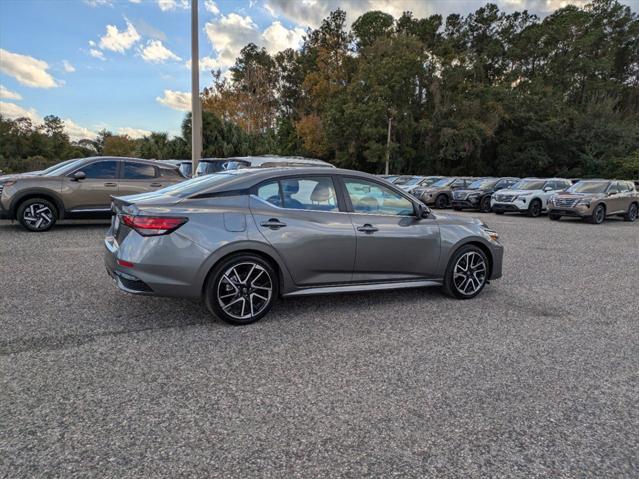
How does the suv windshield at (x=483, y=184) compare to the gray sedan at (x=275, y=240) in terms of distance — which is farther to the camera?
the suv windshield at (x=483, y=184)

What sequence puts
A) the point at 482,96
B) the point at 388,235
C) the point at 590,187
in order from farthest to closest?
the point at 482,96 < the point at 590,187 < the point at 388,235

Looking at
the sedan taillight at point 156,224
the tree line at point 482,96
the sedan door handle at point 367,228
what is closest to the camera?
the sedan taillight at point 156,224

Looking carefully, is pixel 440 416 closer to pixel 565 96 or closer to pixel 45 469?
pixel 45 469

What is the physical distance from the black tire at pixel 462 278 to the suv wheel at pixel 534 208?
1414 cm

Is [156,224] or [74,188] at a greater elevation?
[74,188]

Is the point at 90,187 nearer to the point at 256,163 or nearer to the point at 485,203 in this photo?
the point at 256,163

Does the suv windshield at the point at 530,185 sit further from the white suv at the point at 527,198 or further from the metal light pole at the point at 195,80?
the metal light pole at the point at 195,80

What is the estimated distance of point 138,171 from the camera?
10.1 meters

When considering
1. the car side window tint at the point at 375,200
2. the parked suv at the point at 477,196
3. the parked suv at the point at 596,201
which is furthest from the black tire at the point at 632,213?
the car side window tint at the point at 375,200

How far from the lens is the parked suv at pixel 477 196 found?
2031cm

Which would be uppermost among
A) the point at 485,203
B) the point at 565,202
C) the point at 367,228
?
the point at 565,202

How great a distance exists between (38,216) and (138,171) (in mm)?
2198

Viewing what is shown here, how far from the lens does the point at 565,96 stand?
4484 cm

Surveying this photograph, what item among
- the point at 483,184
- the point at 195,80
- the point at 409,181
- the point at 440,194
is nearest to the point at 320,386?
the point at 195,80
